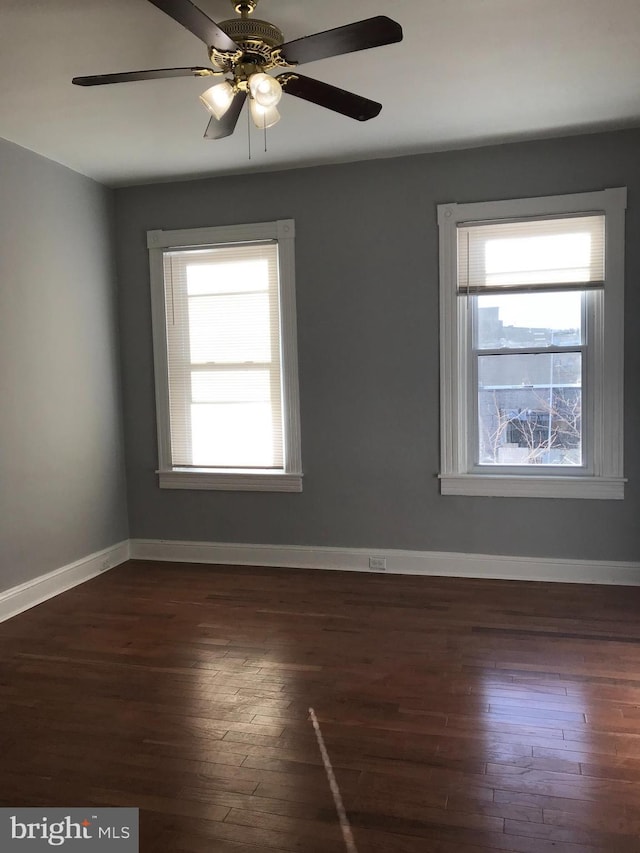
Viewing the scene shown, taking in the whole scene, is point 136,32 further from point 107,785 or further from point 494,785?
point 494,785

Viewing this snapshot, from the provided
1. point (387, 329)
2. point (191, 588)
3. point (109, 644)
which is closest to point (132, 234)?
point (387, 329)

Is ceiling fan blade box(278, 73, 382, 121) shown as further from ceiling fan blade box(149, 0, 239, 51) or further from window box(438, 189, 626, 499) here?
window box(438, 189, 626, 499)

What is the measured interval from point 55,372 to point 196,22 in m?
2.84

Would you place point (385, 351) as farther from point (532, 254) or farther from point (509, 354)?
point (532, 254)

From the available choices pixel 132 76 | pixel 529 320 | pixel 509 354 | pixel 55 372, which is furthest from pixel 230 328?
pixel 132 76

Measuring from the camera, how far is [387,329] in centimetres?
462

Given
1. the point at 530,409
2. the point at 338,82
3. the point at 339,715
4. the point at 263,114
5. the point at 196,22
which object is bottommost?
the point at 339,715

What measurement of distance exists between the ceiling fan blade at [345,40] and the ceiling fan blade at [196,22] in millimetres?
209

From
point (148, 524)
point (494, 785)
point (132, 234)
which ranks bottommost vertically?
point (494, 785)

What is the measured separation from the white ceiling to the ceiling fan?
0.95ft

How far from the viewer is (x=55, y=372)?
4.48 m

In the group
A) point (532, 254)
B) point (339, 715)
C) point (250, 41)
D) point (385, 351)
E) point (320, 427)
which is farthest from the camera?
point (320, 427)

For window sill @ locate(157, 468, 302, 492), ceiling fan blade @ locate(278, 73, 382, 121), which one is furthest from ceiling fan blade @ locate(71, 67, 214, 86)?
window sill @ locate(157, 468, 302, 492)

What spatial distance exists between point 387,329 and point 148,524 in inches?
93.7
